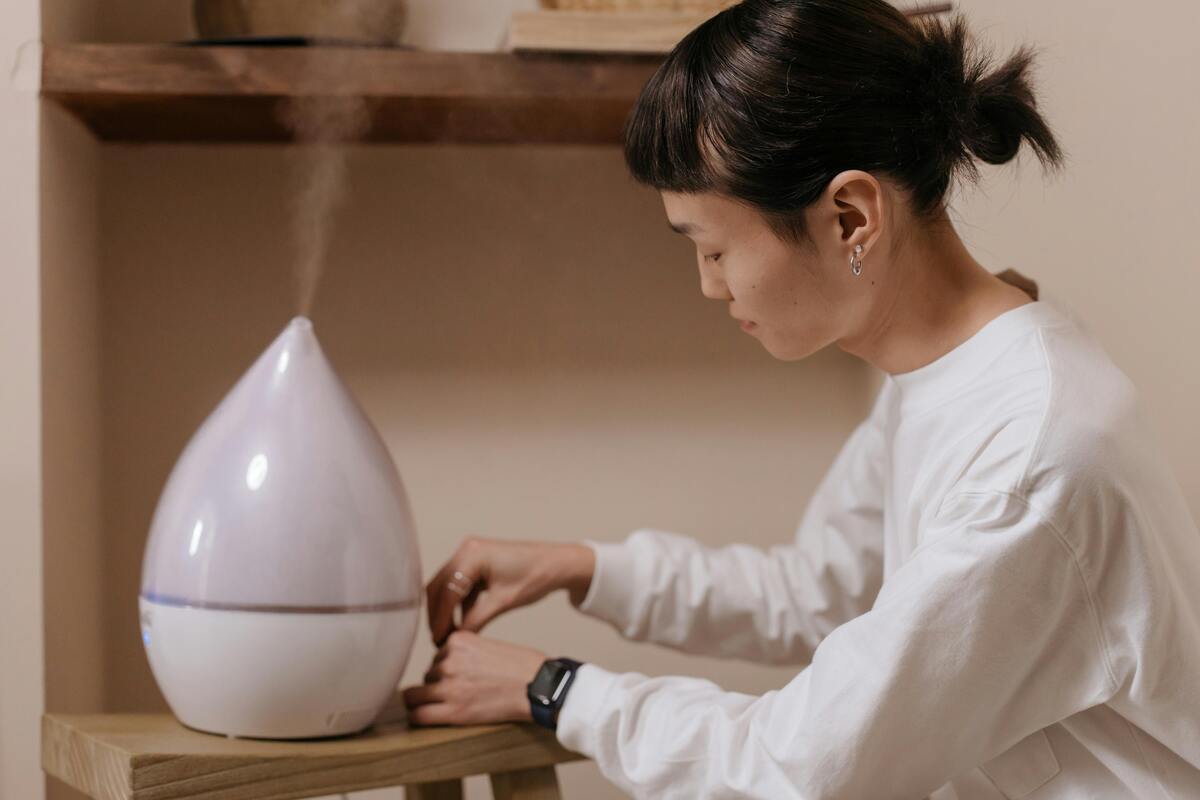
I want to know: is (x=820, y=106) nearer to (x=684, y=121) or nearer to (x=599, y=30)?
(x=684, y=121)

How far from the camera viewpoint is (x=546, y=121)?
1.26m

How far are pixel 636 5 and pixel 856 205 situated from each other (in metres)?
0.42

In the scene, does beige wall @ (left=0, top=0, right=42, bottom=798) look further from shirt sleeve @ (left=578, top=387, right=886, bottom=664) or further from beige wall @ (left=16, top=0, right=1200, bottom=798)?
shirt sleeve @ (left=578, top=387, right=886, bottom=664)

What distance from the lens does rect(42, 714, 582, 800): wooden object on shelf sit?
0.81m

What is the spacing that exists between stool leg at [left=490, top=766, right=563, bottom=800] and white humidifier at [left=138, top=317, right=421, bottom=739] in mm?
132

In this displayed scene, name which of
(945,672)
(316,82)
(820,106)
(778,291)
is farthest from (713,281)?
(316,82)

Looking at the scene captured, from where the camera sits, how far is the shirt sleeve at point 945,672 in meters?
0.77

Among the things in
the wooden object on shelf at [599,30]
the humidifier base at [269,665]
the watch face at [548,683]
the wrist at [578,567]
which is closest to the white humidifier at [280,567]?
the humidifier base at [269,665]

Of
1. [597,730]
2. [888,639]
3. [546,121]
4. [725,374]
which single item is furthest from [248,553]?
[725,374]

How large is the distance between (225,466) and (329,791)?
9.6 inches

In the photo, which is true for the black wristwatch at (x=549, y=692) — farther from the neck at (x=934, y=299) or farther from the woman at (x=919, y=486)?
the neck at (x=934, y=299)

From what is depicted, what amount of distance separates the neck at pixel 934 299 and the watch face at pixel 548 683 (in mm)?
346

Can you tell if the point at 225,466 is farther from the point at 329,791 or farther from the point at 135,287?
the point at 135,287

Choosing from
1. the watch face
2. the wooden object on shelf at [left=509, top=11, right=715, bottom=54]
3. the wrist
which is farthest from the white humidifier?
the wooden object on shelf at [left=509, top=11, right=715, bottom=54]
